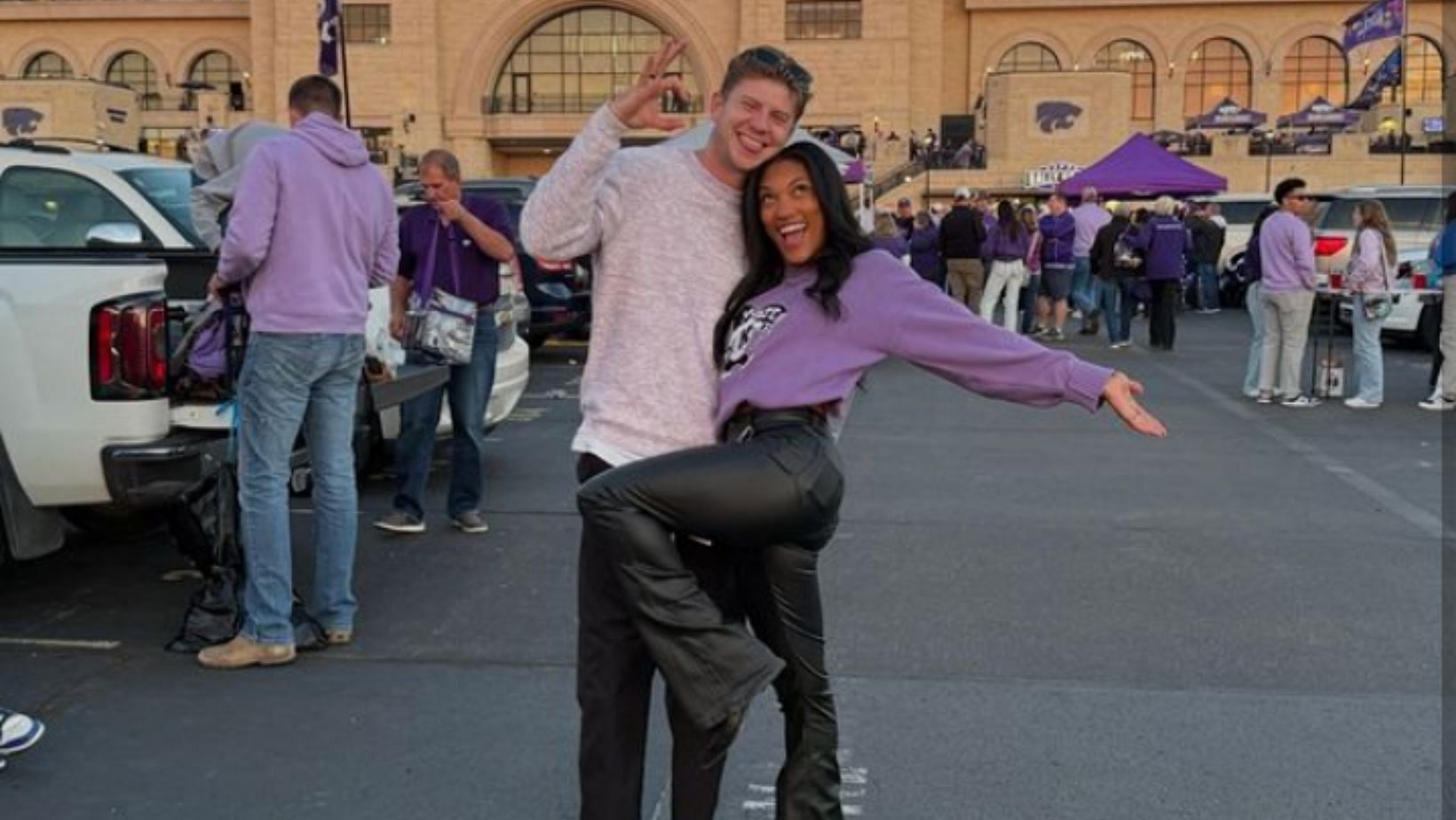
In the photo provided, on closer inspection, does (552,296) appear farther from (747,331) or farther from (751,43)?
(751,43)

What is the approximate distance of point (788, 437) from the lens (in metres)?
2.79

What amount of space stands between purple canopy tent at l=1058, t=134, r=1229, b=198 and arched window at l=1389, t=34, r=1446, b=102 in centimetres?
4274

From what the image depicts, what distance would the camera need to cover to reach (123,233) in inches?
227

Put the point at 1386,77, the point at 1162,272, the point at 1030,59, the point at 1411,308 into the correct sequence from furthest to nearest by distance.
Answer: the point at 1030,59 → the point at 1386,77 → the point at 1162,272 → the point at 1411,308

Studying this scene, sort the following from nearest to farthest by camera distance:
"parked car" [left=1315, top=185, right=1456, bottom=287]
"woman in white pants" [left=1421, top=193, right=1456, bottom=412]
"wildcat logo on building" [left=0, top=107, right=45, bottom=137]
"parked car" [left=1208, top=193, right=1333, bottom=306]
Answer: "woman in white pants" [left=1421, top=193, right=1456, bottom=412] < "parked car" [left=1315, top=185, right=1456, bottom=287] < "parked car" [left=1208, top=193, right=1333, bottom=306] < "wildcat logo on building" [left=0, top=107, right=45, bottom=137]

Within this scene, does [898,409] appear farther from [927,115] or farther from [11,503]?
[927,115]

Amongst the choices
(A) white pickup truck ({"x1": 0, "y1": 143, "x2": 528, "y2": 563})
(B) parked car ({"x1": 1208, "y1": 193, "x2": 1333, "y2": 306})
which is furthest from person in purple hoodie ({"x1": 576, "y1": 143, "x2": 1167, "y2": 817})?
(B) parked car ({"x1": 1208, "y1": 193, "x2": 1333, "y2": 306})

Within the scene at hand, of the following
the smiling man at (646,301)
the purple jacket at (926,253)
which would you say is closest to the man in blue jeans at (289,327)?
the smiling man at (646,301)

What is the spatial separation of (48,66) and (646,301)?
234ft

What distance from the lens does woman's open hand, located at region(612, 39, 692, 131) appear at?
292 cm

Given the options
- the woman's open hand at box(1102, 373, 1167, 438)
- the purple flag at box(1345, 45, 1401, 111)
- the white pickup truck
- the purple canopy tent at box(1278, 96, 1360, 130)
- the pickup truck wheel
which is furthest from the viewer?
the purple canopy tent at box(1278, 96, 1360, 130)

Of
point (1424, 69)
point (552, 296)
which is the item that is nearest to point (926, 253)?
point (552, 296)

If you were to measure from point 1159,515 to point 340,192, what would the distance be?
4.47 m

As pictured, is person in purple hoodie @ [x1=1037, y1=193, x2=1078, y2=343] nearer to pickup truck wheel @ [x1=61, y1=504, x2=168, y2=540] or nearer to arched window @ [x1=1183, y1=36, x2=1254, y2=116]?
pickup truck wheel @ [x1=61, y1=504, x2=168, y2=540]
